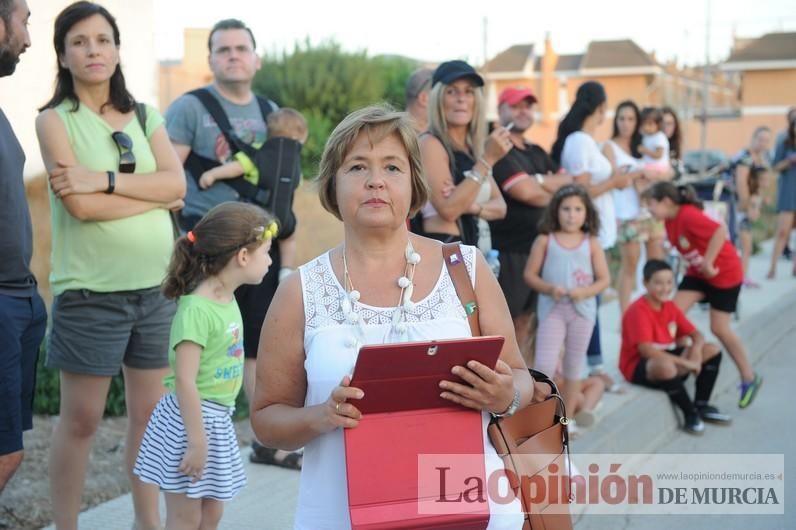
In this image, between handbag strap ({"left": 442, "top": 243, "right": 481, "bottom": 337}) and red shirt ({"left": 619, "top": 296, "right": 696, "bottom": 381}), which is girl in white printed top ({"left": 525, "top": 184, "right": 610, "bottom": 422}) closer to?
red shirt ({"left": 619, "top": 296, "right": 696, "bottom": 381})

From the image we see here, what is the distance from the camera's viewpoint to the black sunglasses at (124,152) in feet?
13.1

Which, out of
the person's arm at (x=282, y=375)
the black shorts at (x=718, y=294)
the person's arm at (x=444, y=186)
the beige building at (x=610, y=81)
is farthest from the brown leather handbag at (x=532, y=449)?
the beige building at (x=610, y=81)

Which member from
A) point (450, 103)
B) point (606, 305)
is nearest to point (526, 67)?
point (606, 305)

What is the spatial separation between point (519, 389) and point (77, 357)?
6.71ft

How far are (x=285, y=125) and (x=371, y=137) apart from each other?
2681mm

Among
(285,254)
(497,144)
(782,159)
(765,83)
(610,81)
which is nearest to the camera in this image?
(497,144)

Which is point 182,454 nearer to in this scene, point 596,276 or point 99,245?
point 99,245

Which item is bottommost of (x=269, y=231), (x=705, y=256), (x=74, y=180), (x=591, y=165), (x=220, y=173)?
(x=705, y=256)

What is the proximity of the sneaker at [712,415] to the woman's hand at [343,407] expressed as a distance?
512 cm

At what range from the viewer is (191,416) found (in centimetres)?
346

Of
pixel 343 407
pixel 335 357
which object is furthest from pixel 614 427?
pixel 343 407

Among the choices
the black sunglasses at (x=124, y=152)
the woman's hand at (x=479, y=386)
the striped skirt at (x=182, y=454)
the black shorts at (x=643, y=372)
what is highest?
the black sunglasses at (x=124, y=152)

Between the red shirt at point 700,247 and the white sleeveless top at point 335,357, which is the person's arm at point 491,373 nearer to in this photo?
the white sleeveless top at point 335,357

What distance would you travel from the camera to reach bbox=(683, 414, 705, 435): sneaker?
6.66m
